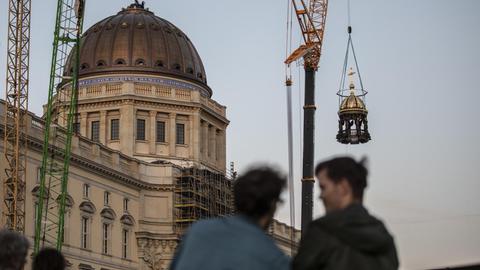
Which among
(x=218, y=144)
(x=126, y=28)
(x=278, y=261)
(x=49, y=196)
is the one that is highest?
(x=126, y=28)

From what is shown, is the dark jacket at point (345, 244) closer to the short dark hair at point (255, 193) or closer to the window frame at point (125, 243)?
the short dark hair at point (255, 193)

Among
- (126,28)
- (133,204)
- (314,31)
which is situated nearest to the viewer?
(314,31)

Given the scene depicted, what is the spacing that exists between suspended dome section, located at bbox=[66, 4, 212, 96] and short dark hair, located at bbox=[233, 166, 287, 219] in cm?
8976

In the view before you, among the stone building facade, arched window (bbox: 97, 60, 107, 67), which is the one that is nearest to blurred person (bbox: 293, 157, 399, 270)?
the stone building facade

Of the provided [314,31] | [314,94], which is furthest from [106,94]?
[314,94]

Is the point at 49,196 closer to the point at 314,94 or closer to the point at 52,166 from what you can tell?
the point at 52,166

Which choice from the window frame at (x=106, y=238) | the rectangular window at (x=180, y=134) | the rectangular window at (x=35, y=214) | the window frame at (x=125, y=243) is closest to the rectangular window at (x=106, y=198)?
the window frame at (x=106, y=238)

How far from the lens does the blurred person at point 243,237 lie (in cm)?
589

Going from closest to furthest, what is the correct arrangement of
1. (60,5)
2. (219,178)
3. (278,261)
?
(278,261)
(60,5)
(219,178)

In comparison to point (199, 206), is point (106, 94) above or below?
above

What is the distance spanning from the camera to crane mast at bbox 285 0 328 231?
50938mm

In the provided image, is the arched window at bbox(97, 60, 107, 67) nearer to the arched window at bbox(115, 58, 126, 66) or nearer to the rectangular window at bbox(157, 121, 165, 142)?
the arched window at bbox(115, 58, 126, 66)

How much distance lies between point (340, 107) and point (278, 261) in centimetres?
4809

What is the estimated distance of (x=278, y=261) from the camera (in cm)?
599
